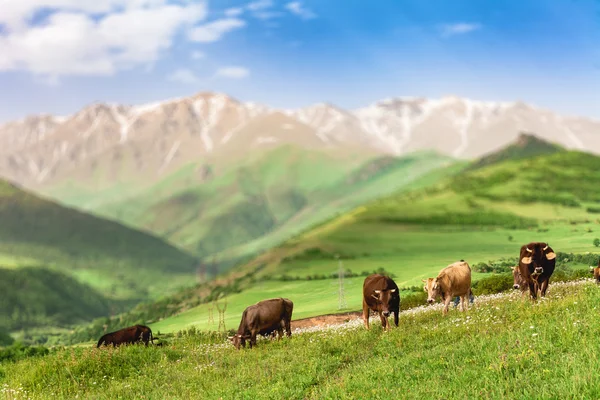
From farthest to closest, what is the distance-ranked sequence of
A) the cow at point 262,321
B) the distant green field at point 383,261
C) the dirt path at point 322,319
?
the distant green field at point 383,261, the dirt path at point 322,319, the cow at point 262,321

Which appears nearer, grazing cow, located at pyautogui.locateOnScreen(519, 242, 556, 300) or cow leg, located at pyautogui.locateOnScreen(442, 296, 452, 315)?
grazing cow, located at pyautogui.locateOnScreen(519, 242, 556, 300)

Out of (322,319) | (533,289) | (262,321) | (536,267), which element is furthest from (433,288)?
(322,319)

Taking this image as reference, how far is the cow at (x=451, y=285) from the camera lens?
35.2m

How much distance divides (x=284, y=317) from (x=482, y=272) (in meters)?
20.8

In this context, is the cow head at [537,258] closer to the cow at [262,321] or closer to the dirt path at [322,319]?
the cow at [262,321]

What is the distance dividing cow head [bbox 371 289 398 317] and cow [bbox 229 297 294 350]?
6944 mm

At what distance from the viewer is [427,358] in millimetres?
24031

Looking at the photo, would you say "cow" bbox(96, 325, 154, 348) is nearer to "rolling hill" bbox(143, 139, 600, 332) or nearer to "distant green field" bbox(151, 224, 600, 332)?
"distant green field" bbox(151, 224, 600, 332)

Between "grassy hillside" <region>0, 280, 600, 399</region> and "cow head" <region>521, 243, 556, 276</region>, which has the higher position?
"cow head" <region>521, 243, 556, 276</region>

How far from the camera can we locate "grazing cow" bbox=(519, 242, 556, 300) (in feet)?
107

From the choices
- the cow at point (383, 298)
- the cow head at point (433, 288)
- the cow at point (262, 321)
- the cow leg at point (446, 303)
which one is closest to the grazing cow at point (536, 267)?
the cow leg at point (446, 303)

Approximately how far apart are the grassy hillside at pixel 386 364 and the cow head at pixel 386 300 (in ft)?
3.70

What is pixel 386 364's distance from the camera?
24438mm

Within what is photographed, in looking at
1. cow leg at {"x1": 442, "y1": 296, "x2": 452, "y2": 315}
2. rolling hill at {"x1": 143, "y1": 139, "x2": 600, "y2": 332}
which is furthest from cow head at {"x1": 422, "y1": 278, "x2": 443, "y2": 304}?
rolling hill at {"x1": 143, "y1": 139, "x2": 600, "y2": 332}
